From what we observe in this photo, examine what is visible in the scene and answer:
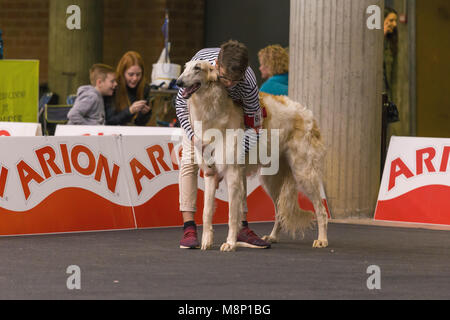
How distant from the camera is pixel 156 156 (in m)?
9.16

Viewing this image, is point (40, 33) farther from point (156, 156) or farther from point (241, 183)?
point (241, 183)

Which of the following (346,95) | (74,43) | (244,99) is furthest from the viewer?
(74,43)

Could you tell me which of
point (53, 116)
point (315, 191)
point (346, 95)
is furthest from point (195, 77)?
point (53, 116)

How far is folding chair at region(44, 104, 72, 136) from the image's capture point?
12.8 m

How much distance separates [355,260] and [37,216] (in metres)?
2.87

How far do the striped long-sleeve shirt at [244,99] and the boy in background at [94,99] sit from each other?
405 centimetres

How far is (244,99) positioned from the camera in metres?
7.25

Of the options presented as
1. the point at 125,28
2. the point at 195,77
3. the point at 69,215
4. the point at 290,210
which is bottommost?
the point at 69,215

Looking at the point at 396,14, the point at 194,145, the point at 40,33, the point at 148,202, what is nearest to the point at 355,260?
the point at 194,145

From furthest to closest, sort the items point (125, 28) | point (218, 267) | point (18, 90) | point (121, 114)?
point (125, 28) → point (121, 114) → point (18, 90) → point (218, 267)

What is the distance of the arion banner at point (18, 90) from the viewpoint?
11.0 metres

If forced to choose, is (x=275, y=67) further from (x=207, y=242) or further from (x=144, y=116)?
(x=207, y=242)

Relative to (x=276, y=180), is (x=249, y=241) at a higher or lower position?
lower

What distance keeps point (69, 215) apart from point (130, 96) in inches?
133
